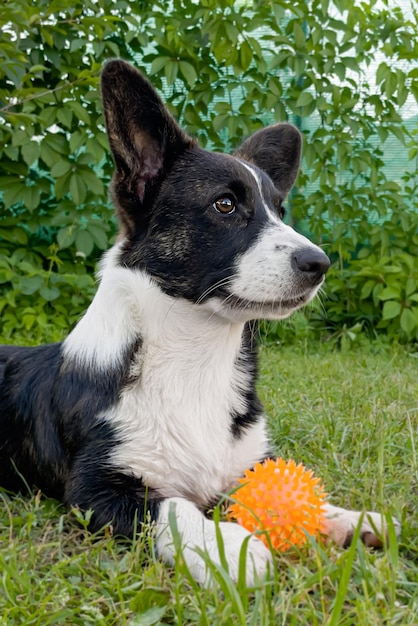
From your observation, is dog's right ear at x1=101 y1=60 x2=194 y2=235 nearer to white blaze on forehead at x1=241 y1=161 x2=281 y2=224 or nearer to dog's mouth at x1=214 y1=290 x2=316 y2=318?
white blaze on forehead at x1=241 y1=161 x2=281 y2=224

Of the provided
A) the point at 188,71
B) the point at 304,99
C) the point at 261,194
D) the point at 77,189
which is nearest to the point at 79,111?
the point at 77,189

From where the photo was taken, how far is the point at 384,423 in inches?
106

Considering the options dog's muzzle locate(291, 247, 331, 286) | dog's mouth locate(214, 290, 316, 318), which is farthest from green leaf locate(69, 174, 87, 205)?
dog's muzzle locate(291, 247, 331, 286)

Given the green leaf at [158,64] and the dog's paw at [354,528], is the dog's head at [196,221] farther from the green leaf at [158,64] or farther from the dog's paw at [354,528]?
the green leaf at [158,64]

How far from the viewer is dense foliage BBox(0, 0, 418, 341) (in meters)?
4.49

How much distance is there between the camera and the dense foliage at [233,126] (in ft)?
14.7

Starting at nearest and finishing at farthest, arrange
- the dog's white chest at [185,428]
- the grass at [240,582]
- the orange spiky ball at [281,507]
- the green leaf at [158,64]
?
the grass at [240,582] < the orange spiky ball at [281,507] < the dog's white chest at [185,428] < the green leaf at [158,64]

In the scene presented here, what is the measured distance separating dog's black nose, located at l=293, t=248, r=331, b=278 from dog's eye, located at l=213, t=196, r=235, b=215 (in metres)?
0.27

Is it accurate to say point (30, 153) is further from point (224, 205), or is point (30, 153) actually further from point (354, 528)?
point (354, 528)

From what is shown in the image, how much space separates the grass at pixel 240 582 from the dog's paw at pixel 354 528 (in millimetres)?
37

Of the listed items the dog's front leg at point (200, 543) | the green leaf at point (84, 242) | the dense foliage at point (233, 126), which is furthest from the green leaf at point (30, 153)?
the dog's front leg at point (200, 543)

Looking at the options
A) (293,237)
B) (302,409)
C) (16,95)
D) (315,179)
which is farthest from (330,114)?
(293,237)

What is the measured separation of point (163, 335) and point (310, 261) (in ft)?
1.63

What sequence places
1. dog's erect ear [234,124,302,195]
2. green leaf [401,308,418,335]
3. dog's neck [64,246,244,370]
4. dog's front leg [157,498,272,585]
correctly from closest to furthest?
dog's front leg [157,498,272,585], dog's neck [64,246,244,370], dog's erect ear [234,124,302,195], green leaf [401,308,418,335]
